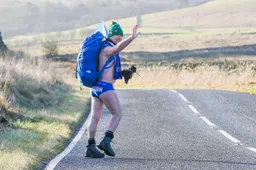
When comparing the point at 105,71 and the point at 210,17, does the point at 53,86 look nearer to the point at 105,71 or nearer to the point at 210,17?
the point at 105,71

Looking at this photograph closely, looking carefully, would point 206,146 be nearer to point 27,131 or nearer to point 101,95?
point 101,95

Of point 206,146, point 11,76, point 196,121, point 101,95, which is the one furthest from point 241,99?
point 101,95

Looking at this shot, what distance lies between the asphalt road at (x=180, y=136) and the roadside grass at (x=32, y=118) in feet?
1.55

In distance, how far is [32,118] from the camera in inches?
538

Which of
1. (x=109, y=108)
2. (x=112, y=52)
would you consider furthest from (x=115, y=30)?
(x=109, y=108)

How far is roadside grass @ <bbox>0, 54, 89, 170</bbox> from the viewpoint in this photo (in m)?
9.40

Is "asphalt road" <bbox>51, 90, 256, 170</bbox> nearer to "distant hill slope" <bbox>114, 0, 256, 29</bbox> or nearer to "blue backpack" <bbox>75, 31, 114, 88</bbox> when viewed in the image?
"blue backpack" <bbox>75, 31, 114, 88</bbox>

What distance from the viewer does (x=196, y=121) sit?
1490 cm

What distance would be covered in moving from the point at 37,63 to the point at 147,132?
13.7m

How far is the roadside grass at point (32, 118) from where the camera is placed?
370 inches

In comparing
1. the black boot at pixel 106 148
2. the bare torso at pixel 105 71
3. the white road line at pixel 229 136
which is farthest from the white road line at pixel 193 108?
the black boot at pixel 106 148

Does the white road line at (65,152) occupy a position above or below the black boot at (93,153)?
below

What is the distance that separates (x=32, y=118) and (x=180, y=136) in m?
3.43

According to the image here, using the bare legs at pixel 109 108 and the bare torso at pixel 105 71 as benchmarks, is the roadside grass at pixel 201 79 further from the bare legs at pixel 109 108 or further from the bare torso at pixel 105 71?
the bare torso at pixel 105 71
